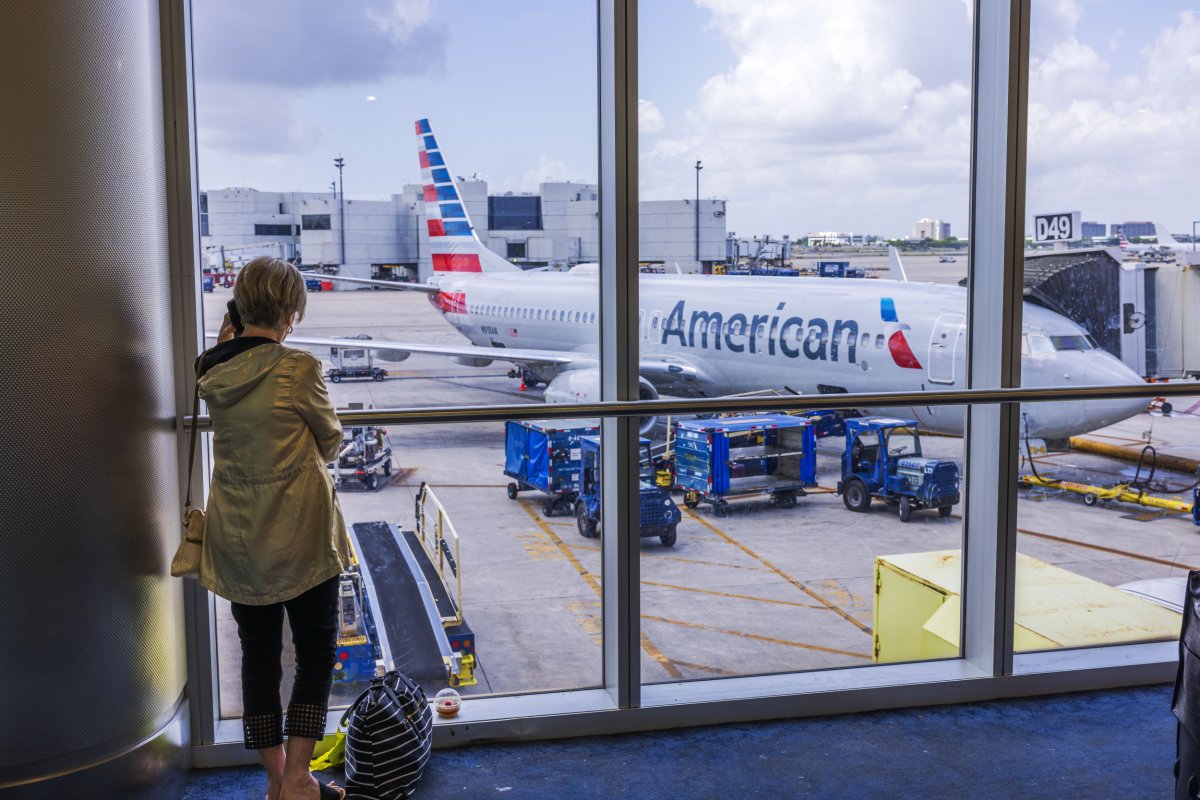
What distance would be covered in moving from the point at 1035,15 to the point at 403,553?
104 inches

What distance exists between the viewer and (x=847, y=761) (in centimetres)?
241

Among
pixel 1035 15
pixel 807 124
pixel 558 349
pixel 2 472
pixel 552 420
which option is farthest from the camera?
pixel 807 124

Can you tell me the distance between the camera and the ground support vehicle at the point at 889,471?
4844 millimetres

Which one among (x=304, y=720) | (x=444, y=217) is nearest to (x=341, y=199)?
(x=444, y=217)

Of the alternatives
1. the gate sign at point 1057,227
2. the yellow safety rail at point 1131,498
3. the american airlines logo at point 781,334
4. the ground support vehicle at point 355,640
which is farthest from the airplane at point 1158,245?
the yellow safety rail at point 1131,498

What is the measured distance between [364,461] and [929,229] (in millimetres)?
2144

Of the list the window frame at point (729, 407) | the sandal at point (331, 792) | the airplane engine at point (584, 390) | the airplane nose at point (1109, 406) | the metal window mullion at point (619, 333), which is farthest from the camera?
the airplane nose at point (1109, 406)

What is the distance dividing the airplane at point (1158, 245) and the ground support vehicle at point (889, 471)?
119cm

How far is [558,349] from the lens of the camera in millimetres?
3043

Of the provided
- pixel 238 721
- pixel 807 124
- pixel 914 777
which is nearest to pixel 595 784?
pixel 914 777

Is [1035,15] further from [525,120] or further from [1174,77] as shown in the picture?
[525,120]

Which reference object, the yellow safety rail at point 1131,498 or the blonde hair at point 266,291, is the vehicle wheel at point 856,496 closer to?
the yellow safety rail at point 1131,498

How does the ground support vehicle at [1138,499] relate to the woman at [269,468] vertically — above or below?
below

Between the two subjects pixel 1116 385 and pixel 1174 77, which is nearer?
pixel 1116 385
